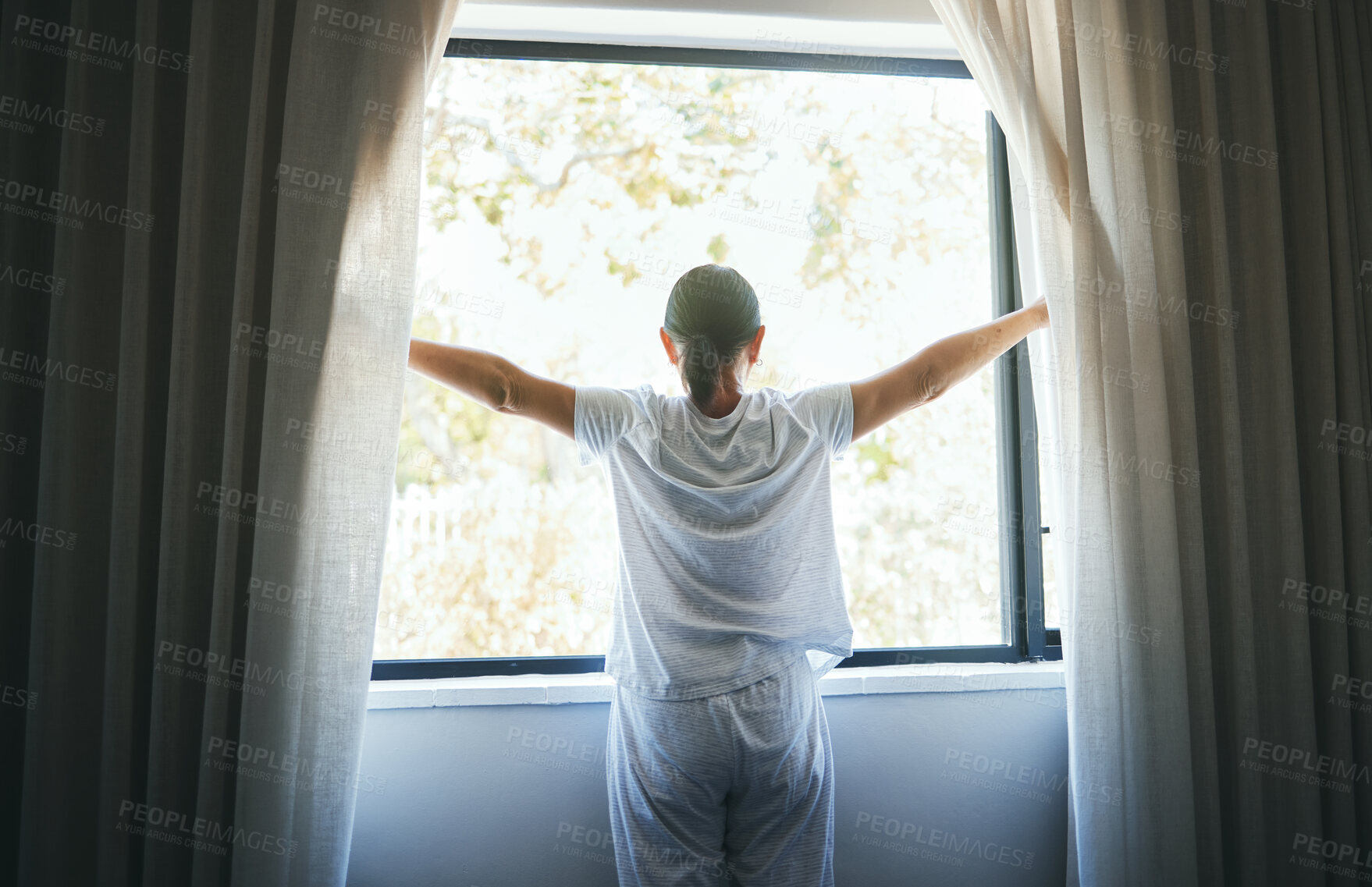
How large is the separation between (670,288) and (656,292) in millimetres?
36

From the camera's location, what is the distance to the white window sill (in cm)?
146

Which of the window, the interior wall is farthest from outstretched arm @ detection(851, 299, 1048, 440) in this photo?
the interior wall

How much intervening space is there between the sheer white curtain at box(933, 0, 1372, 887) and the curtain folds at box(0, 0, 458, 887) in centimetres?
126

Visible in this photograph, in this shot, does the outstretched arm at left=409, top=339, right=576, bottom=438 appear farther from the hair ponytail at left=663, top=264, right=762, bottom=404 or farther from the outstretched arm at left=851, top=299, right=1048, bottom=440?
the outstretched arm at left=851, top=299, right=1048, bottom=440

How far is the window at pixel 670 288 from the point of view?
168 centimetres

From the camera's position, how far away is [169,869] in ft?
4.08

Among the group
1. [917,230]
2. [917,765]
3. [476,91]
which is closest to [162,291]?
[476,91]

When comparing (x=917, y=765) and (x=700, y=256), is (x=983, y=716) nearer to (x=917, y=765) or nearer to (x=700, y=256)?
(x=917, y=765)

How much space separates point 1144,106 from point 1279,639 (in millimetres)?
1108

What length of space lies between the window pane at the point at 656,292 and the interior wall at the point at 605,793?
0.20 meters

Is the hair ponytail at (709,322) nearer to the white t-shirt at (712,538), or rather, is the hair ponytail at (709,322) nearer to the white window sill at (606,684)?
the white t-shirt at (712,538)

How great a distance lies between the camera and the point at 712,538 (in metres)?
1.23

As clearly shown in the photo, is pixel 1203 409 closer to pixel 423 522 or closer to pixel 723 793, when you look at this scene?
pixel 723 793

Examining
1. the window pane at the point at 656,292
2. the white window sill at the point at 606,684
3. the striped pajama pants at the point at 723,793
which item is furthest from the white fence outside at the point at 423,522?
the striped pajama pants at the point at 723,793
